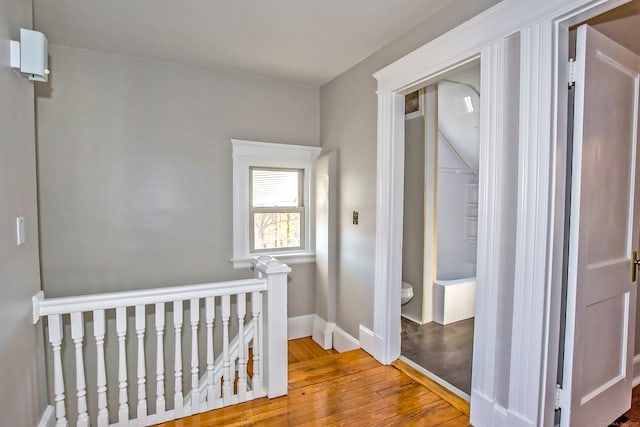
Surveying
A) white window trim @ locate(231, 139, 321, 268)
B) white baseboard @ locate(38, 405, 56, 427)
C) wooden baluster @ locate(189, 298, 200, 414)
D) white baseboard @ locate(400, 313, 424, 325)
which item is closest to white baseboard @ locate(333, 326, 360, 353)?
white window trim @ locate(231, 139, 321, 268)

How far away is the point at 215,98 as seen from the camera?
310 cm

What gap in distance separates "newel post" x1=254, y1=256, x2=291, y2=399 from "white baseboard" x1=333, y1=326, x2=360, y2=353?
1006 mm

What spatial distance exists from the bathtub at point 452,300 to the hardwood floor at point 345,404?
125cm

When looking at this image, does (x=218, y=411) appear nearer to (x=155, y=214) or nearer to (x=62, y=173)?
(x=155, y=214)

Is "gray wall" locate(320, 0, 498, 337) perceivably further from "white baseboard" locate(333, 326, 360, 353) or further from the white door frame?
the white door frame

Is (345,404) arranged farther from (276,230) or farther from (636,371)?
(636,371)

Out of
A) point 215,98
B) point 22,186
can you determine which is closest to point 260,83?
point 215,98

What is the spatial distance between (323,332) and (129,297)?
78.5 inches

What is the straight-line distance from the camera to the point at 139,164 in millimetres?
2836

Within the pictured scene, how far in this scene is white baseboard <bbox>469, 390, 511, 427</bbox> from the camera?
1.71 meters

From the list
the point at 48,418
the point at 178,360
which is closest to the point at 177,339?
the point at 178,360

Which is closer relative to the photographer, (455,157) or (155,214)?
(155,214)

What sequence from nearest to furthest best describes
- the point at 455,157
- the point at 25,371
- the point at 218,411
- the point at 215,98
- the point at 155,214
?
the point at 25,371, the point at 218,411, the point at 155,214, the point at 215,98, the point at 455,157

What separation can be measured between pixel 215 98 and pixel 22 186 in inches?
72.4
